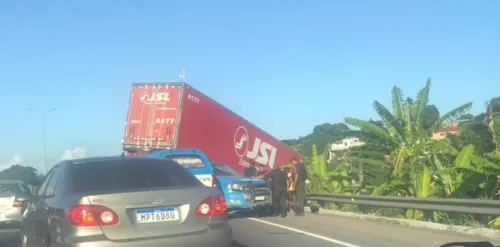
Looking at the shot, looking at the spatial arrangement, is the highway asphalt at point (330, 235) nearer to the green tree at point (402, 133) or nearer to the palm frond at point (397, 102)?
the green tree at point (402, 133)

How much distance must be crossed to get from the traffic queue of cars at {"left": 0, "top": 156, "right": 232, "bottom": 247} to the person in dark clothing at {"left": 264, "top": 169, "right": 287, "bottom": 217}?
10121 mm

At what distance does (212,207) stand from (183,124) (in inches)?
572

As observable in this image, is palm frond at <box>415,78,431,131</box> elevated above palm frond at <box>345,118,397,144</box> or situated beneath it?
elevated above

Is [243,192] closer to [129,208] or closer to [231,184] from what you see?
[231,184]

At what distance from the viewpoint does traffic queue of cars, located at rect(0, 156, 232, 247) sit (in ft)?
20.2

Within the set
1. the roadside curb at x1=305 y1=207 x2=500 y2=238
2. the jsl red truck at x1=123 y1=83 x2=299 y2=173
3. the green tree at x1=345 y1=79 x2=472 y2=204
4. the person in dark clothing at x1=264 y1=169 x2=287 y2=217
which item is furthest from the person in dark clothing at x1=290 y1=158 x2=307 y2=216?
the jsl red truck at x1=123 y1=83 x2=299 y2=173

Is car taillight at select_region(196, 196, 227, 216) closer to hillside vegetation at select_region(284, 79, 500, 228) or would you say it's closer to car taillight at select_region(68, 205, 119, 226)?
car taillight at select_region(68, 205, 119, 226)

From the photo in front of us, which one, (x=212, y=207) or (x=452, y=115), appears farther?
(x=452, y=115)

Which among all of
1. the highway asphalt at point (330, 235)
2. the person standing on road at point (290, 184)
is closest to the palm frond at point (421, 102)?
the person standing on road at point (290, 184)

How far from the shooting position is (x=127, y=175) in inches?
273

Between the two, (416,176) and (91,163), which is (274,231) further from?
(91,163)

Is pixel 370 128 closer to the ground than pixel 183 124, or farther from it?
closer to the ground

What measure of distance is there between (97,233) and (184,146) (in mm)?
14973

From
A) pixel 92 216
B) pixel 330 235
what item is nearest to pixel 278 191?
pixel 330 235
